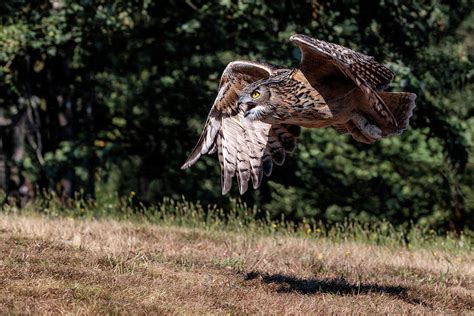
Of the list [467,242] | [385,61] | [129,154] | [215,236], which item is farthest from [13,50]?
[467,242]

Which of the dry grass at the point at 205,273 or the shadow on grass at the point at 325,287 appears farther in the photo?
the shadow on grass at the point at 325,287

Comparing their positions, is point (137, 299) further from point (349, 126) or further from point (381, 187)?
point (381, 187)

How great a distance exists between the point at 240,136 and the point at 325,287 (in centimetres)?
148

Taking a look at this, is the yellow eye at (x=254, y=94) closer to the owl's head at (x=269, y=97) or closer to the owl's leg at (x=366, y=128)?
the owl's head at (x=269, y=97)

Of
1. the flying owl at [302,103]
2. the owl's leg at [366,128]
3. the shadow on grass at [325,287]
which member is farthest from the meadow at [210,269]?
the owl's leg at [366,128]

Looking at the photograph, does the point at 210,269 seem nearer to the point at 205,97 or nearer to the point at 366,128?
the point at 366,128

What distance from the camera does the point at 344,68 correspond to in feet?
21.2

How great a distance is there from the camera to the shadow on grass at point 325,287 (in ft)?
23.8

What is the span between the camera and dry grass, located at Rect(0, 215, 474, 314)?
623cm

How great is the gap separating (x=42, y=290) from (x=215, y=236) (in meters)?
3.59

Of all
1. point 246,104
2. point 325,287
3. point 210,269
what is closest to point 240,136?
point 246,104

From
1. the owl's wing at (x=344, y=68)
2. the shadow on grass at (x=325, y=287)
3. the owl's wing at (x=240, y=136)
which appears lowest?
the shadow on grass at (x=325, y=287)

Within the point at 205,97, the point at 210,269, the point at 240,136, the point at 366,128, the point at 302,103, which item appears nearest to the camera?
the point at 302,103

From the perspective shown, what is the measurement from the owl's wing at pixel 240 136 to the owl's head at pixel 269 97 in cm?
56
